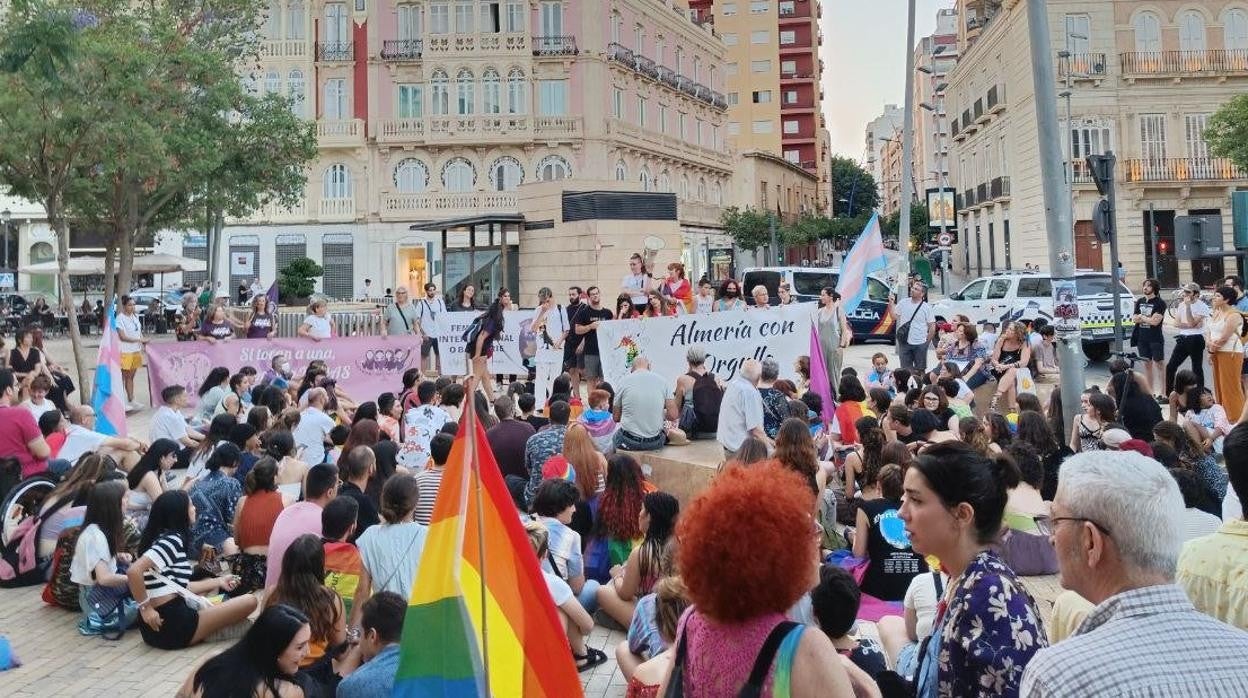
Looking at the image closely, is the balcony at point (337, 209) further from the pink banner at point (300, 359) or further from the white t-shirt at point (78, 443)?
the white t-shirt at point (78, 443)

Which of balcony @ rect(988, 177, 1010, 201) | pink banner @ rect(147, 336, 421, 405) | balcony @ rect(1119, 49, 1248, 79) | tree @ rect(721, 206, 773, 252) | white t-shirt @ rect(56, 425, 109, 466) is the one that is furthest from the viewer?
tree @ rect(721, 206, 773, 252)

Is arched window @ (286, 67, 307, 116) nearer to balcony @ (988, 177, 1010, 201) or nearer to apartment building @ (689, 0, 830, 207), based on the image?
balcony @ (988, 177, 1010, 201)

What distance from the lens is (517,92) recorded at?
50719mm

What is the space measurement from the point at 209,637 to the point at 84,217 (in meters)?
24.8

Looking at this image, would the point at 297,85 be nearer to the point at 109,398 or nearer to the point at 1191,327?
the point at 109,398

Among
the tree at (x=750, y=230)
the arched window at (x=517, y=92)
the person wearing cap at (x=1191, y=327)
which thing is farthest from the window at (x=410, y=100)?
the person wearing cap at (x=1191, y=327)

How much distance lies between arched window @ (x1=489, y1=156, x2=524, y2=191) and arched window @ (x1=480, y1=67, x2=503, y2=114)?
2.47 meters

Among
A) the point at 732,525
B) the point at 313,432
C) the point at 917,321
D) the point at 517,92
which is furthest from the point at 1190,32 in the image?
the point at 732,525

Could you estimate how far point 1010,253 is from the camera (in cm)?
4881

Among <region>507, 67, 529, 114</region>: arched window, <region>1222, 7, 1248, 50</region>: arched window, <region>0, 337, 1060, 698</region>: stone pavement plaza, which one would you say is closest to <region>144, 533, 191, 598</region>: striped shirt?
<region>0, 337, 1060, 698</region>: stone pavement plaza

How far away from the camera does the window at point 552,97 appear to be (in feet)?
167

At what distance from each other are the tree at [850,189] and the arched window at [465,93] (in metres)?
65.3

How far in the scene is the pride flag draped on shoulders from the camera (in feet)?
13.4

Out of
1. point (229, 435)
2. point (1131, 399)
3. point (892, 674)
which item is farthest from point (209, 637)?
point (1131, 399)
